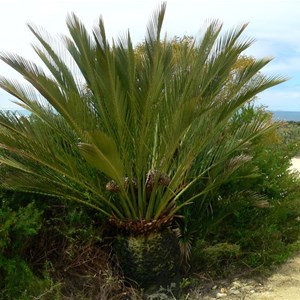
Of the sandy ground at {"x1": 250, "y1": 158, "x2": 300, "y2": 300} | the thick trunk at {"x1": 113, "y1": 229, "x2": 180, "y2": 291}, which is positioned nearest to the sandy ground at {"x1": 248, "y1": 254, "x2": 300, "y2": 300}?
the sandy ground at {"x1": 250, "y1": 158, "x2": 300, "y2": 300}

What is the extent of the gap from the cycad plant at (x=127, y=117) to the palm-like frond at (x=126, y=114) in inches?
0.4

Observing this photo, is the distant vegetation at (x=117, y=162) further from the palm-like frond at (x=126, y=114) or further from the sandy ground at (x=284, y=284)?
the sandy ground at (x=284, y=284)

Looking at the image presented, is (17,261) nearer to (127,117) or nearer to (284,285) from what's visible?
(127,117)

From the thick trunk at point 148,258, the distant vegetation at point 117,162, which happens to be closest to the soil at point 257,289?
the distant vegetation at point 117,162

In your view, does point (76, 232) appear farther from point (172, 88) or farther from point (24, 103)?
point (172, 88)

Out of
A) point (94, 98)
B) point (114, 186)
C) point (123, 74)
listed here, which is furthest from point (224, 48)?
point (114, 186)

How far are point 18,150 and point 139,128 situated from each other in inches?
46.4

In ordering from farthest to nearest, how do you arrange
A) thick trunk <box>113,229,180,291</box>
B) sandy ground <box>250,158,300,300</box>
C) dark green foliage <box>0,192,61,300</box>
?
sandy ground <box>250,158,300,300</box>
thick trunk <box>113,229,180,291</box>
dark green foliage <box>0,192,61,300</box>

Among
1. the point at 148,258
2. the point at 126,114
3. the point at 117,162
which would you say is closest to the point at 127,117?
the point at 126,114

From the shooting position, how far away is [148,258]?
4.55 meters

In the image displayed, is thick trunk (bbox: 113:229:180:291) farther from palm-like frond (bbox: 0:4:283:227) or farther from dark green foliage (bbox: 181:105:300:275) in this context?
dark green foliage (bbox: 181:105:300:275)

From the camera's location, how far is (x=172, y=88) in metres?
4.51

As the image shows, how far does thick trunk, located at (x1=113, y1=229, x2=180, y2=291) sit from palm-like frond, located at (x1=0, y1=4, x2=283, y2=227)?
229 millimetres

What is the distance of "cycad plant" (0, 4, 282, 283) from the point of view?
4.25 meters
